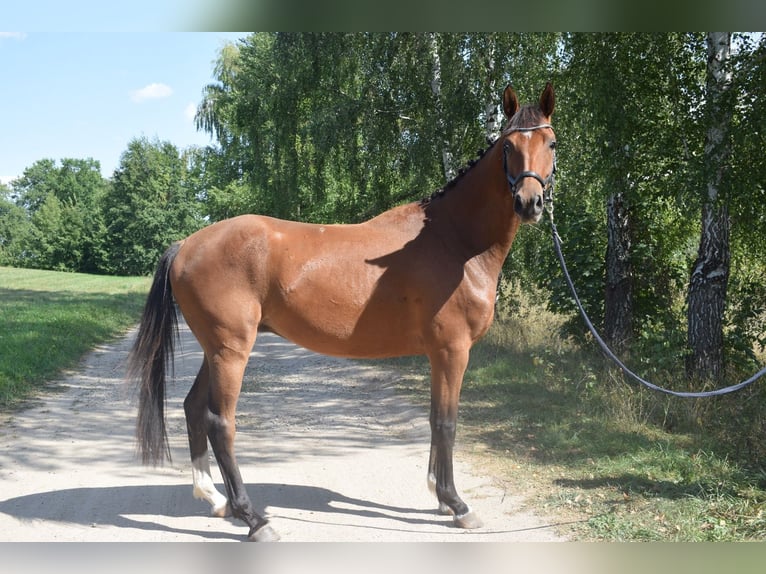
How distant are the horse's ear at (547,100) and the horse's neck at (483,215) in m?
0.43

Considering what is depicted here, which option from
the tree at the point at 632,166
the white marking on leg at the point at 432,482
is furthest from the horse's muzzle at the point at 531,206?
the tree at the point at 632,166

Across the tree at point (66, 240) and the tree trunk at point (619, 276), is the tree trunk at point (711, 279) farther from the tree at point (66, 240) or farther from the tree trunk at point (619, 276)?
the tree at point (66, 240)

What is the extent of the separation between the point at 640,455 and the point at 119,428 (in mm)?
5156

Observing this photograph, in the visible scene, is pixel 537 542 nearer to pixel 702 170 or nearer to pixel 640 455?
pixel 640 455

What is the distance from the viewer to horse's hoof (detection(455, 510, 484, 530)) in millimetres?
4367

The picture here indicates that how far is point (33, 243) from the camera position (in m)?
30.3

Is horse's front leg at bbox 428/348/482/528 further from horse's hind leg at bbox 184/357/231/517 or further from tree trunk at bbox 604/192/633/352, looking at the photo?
tree trunk at bbox 604/192/633/352

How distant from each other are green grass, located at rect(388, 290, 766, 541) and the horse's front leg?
2.05ft

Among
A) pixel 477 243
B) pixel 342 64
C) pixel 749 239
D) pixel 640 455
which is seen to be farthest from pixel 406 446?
pixel 342 64

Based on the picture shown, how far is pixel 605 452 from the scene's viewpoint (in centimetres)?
588

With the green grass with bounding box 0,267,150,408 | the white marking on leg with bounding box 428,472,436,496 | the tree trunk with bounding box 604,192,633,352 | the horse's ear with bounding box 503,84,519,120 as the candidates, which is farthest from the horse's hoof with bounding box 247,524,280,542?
the tree trunk with bounding box 604,192,633,352

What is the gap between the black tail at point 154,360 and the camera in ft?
15.1

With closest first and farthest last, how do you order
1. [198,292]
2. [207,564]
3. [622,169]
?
1. [207,564]
2. [198,292]
3. [622,169]

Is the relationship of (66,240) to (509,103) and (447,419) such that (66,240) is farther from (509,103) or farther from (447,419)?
(509,103)
